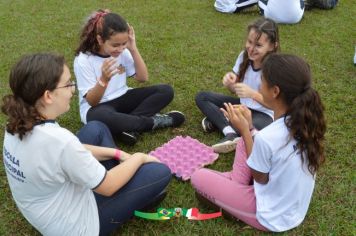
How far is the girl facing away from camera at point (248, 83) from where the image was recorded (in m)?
3.22

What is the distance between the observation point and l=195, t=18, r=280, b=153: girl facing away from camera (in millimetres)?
3223

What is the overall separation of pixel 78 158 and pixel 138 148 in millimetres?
1523

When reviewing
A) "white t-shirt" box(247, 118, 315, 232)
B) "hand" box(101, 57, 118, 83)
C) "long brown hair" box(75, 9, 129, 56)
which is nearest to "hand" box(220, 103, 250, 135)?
"white t-shirt" box(247, 118, 315, 232)

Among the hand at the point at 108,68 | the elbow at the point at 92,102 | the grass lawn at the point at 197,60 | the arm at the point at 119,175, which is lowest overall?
the grass lawn at the point at 197,60

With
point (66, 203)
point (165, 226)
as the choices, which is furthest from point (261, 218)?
point (66, 203)

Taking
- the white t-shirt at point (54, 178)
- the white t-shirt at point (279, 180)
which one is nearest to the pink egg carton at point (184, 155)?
the white t-shirt at point (279, 180)

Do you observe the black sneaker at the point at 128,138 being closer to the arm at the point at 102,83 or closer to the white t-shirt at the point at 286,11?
the arm at the point at 102,83

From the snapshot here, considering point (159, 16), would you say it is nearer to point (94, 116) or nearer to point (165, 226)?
point (94, 116)

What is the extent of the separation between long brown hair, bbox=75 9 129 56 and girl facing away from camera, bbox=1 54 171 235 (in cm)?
119

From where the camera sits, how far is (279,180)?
2.24 metres

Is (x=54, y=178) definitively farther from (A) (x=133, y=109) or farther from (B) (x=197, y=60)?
(B) (x=197, y=60)

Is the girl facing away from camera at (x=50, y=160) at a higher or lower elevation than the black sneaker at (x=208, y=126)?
higher

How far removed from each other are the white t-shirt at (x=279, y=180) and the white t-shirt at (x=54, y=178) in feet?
2.78

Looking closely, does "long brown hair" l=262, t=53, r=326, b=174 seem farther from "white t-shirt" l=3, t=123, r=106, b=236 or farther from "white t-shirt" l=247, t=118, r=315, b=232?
"white t-shirt" l=3, t=123, r=106, b=236
